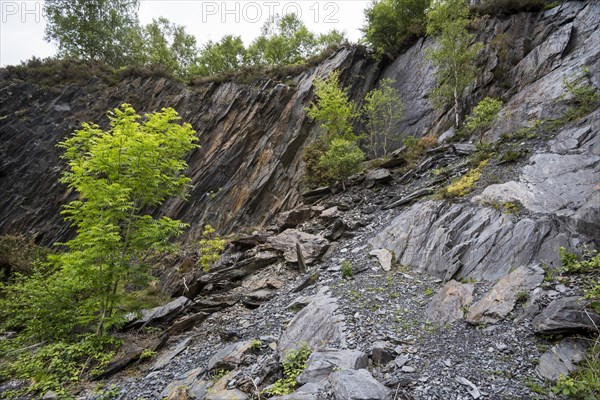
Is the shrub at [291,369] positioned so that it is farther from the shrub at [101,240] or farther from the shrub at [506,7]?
the shrub at [506,7]

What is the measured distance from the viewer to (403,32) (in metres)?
24.9

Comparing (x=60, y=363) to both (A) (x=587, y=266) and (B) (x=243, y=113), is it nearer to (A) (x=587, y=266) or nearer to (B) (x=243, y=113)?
(A) (x=587, y=266)

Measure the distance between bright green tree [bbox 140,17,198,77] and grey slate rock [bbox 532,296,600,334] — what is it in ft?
112

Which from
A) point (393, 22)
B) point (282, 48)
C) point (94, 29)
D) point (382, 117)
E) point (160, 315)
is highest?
point (94, 29)

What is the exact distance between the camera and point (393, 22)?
25.0 m

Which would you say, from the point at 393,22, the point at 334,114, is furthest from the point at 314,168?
the point at 393,22

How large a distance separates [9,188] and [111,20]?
19.8 meters

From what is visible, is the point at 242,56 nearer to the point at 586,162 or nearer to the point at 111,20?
the point at 111,20

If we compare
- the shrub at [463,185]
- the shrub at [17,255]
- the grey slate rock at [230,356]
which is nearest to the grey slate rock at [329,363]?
the grey slate rock at [230,356]

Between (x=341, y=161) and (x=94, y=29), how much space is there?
31.0 meters

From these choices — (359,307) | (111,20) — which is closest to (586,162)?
(359,307)

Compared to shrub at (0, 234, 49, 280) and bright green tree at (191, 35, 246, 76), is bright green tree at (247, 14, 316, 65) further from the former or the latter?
shrub at (0, 234, 49, 280)

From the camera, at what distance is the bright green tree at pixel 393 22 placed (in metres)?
24.0

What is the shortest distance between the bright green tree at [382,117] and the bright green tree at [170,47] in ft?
69.2
